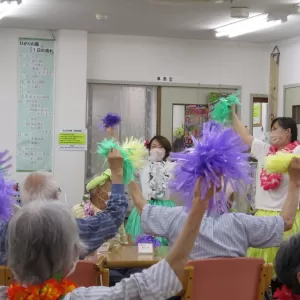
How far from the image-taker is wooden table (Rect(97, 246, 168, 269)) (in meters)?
3.34

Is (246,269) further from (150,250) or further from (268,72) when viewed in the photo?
(268,72)

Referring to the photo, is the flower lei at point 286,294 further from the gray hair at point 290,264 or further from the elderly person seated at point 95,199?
the elderly person seated at point 95,199

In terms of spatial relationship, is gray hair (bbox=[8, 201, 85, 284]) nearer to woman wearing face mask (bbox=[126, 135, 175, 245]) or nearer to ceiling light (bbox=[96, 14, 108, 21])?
woman wearing face mask (bbox=[126, 135, 175, 245])

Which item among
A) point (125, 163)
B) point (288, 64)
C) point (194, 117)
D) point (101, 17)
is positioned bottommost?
point (125, 163)

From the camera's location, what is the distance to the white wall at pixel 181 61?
7289 mm

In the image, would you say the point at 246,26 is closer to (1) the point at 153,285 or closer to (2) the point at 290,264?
(2) the point at 290,264

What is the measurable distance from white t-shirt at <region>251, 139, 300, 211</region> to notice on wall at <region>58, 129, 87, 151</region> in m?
2.81

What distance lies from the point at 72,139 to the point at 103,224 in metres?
4.65

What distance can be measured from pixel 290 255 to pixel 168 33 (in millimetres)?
5464

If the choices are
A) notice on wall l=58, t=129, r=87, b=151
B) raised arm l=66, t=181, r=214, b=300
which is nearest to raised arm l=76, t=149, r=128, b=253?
raised arm l=66, t=181, r=214, b=300

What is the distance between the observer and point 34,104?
7020 mm

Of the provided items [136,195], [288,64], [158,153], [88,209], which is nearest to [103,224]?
[136,195]

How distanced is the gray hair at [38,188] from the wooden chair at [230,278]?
2.58 feet

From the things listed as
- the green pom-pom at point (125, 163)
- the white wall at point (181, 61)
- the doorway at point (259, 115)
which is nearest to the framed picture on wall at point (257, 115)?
the doorway at point (259, 115)
